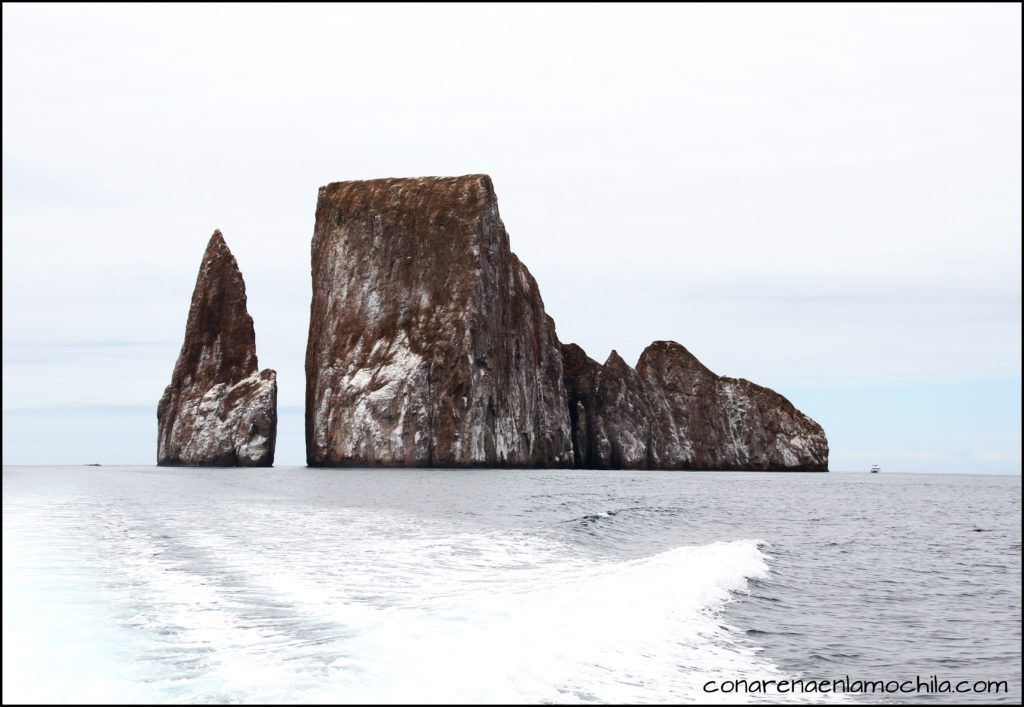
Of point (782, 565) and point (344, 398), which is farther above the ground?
point (344, 398)

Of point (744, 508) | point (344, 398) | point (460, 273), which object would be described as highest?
point (460, 273)

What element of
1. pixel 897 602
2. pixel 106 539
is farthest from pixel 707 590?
pixel 106 539

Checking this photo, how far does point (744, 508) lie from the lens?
3969 cm

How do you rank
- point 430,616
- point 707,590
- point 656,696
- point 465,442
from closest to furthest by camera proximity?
point 656,696, point 430,616, point 707,590, point 465,442

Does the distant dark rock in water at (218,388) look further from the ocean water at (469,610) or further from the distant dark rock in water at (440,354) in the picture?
the ocean water at (469,610)

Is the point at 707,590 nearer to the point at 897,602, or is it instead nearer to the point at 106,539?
the point at 897,602

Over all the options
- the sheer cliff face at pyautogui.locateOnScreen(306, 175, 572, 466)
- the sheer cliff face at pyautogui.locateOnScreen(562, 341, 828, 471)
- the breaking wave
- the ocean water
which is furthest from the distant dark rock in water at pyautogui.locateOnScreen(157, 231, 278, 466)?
the breaking wave

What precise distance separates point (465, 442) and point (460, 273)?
16.1 meters

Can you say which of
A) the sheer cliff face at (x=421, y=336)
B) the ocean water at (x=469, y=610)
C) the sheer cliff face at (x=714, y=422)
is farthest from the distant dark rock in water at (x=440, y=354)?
the ocean water at (x=469, y=610)

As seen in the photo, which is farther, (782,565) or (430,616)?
(782,565)

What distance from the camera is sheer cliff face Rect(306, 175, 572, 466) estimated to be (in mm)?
84188

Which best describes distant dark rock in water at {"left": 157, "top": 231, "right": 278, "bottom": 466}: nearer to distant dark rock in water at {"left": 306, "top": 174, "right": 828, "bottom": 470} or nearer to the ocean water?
distant dark rock in water at {"left": 306, "top": 174, "right": 828, "bottom": 470}

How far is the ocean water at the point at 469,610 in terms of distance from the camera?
8727mm

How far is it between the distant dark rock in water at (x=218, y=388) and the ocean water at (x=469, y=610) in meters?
67.5
